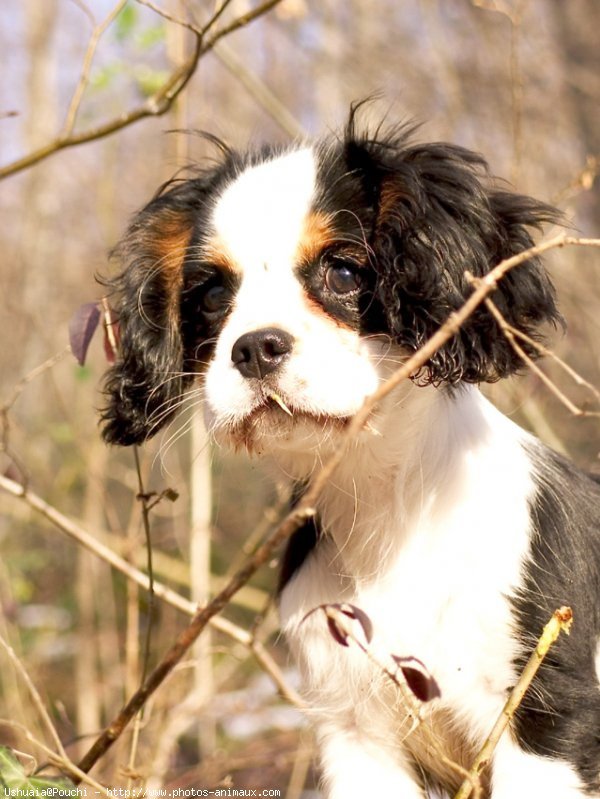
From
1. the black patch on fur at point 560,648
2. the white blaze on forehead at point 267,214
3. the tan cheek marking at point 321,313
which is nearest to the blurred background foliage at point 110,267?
the white blaze on forehead at point 267,214

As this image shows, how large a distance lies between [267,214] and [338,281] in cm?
24

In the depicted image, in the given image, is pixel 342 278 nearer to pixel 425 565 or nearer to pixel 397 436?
pixel 397 436

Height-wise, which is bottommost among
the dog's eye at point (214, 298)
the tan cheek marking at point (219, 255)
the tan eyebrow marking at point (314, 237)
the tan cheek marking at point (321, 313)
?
the dog's eye at point (214, 298)

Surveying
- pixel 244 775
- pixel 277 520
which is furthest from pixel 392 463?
pixel 244 775

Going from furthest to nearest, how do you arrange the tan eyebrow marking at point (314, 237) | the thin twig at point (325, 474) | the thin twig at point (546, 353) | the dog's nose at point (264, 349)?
1. the tan eyebrow marking at point (314, 237)
2. the dog's nose at point (264, 349)
3. the thin twig at point (546, 353)
4. the thin twig at point (325, 474)

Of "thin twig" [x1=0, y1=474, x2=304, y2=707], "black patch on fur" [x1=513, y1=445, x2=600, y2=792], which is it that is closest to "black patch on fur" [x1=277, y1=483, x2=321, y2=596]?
"thin twig" [x1=0, y1=474, x2=304, y2=707]

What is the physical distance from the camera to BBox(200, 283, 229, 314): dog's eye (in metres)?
2.70

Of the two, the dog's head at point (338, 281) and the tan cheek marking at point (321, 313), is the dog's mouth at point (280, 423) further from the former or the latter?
the tan cheek marking at point (321, 313)

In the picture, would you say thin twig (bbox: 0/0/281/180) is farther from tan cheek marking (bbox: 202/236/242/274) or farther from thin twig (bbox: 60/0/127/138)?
tan cheek marking (bbox: 202/236/242/274)

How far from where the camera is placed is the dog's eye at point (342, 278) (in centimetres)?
251

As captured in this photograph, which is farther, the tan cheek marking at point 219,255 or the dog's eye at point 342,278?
the tan cheek marking at point 219,255

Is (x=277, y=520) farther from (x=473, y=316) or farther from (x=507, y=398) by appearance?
(x=473, y=316)

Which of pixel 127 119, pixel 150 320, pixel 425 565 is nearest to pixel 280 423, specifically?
pixel 425 565

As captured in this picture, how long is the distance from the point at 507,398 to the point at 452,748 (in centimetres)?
213
